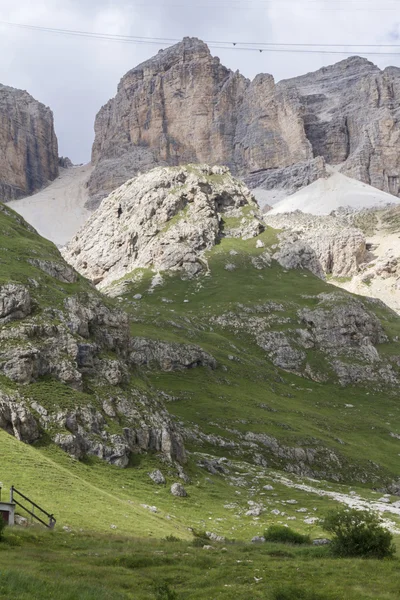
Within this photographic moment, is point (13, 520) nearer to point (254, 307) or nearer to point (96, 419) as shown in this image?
point (96, 419)

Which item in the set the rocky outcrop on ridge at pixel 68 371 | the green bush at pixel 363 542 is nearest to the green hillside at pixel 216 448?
the rocky outcrop on ridge at pixel 68 371

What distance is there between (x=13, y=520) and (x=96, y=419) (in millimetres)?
25855

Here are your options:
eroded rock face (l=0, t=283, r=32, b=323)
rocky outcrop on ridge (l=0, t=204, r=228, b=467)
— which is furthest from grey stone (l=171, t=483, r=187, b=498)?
eroded rock face (l=0, t=283, r=32, b=323)

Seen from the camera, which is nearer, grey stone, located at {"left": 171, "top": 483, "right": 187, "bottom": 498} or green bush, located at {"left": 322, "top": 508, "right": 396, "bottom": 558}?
green bush, located at {"left": 322, "top": 508, "right": 396, "bottom": 558}

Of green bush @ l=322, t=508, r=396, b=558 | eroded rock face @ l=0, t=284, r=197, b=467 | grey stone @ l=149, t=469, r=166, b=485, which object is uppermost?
eroded rock face @ l=0, t=284, r=197, b=467

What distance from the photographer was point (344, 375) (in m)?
142

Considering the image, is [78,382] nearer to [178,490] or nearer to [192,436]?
[178,490]

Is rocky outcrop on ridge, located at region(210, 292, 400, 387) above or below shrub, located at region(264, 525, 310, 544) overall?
above

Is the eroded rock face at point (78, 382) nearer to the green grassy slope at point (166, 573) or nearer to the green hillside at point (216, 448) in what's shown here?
the green hillside at point (216, 448)

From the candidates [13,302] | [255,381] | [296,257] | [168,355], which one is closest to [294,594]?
[13,302]

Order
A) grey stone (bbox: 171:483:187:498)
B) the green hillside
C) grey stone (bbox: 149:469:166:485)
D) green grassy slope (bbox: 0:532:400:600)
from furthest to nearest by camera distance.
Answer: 1. grey stone (bbox: 149:469:166:485)
2. grey stone (bbox: 171:483:187:498)
3. the green hillside
4. green grassy slope (bbox: 0:532:400:600)

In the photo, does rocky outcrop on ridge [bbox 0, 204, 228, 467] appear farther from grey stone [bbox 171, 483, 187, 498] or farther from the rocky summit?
grey stone [bbox 171, 483, 187, 498]

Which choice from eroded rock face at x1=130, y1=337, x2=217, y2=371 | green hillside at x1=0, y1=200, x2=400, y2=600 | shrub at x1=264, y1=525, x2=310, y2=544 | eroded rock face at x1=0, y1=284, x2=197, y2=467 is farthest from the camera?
eroded rock face at x1=130, y1=337, x2=217, y2=371

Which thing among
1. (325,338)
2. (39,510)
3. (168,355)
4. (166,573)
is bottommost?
(166,573)
